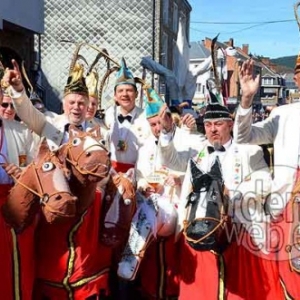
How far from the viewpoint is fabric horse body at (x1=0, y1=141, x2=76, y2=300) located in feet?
10.0

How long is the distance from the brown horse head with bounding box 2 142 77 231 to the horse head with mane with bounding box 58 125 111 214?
0.06m

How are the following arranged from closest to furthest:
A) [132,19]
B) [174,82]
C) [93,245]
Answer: [93,245] → [174,82] → [132,19]

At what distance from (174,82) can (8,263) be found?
8444mm

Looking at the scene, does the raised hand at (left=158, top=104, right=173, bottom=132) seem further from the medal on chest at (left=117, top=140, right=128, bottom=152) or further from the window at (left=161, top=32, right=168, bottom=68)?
the window at (left=161, top=32, right=168, bottom=68)

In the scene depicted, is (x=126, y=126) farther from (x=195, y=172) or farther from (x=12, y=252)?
(x=12, y=252)

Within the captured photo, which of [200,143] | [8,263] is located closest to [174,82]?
[200,143]

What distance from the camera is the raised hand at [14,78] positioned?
156 inches

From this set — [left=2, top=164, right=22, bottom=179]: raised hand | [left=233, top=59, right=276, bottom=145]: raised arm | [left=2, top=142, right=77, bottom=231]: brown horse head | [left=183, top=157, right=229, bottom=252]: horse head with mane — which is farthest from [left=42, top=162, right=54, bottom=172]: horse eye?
[left=233, top=59, right=276, bottom=145]: raised arm

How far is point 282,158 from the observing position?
12.0 feet

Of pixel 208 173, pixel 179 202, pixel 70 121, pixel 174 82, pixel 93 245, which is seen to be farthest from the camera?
pixel 174 82

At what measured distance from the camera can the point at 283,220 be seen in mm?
3520

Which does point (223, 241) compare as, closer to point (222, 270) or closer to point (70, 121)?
point (222, 270)

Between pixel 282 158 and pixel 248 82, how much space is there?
56cm

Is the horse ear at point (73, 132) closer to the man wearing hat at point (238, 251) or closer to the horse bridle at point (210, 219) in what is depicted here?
the man wearing hat at point (238, 251)
